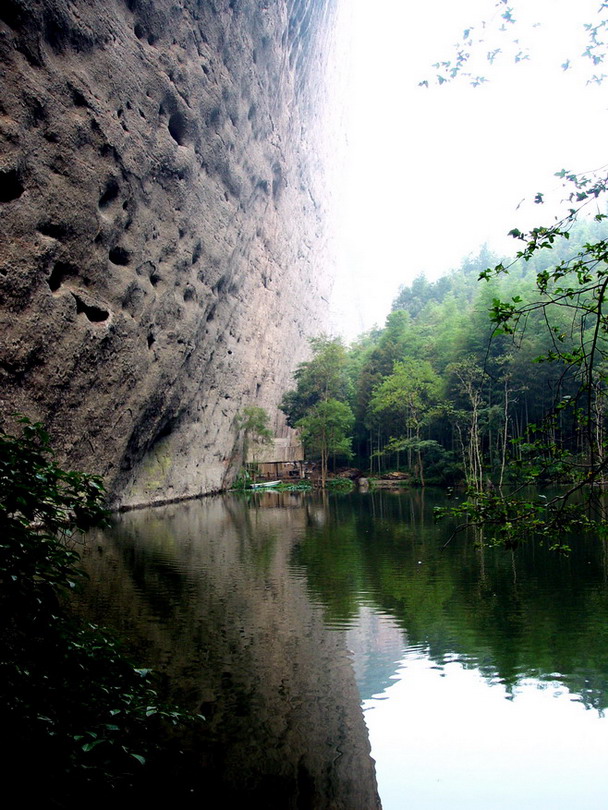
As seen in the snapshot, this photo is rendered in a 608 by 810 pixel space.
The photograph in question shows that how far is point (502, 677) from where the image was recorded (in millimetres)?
5984

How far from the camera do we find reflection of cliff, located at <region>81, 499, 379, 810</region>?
4.33m

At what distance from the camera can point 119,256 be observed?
795 inches

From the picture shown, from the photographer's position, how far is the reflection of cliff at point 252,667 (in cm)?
433

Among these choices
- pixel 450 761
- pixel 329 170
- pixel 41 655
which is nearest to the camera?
pixel 41 655

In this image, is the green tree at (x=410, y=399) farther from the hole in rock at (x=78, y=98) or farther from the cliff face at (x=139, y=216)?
the hole in rock at (x=78, y=98)

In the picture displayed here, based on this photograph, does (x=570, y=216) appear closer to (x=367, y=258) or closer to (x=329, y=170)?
(x=329, y=170)

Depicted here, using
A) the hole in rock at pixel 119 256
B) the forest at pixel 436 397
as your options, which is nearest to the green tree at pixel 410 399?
the forest at pixel 436 397

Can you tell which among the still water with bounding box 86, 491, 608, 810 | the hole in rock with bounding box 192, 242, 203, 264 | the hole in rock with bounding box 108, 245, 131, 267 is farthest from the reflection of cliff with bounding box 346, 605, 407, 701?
the hole in rock with bounding box 192, 242, 203, 264

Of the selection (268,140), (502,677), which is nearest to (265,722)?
(502,677)

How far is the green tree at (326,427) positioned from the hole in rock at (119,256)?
2616cm

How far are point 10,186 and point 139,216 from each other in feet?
22.4

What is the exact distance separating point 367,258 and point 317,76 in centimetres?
7276

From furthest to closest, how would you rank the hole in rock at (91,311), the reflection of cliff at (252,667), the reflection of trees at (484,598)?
the hole in rock at (91,311) → the reflection of trees at (484,598) → the reflection of cliff at (252,667)

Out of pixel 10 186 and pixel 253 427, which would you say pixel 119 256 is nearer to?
pixel 10 186
